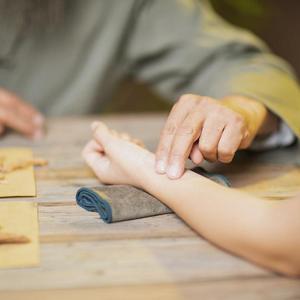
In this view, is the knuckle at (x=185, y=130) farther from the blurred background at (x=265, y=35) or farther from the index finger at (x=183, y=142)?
the blurred background at (x=265, y=35)

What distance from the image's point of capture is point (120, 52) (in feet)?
5.07

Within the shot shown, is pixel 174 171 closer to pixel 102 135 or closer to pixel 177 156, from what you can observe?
pixel 177 156

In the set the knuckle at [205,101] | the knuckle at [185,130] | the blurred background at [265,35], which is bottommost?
the blurred background at [265,35]

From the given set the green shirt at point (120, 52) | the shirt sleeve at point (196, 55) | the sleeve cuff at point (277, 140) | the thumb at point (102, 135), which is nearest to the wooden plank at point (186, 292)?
the thumb at point (102, 135)

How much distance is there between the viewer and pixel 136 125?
126cm

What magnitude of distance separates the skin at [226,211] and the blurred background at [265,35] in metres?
1.47

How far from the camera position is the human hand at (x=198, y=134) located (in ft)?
2.63

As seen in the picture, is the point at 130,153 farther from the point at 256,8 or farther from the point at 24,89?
the point at 256,8

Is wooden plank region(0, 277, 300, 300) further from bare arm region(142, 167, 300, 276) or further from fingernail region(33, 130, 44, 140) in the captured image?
fingernail region(33, 130, 44, 140)

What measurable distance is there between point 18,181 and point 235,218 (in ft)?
1.21

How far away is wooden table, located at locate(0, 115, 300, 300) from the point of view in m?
0.60

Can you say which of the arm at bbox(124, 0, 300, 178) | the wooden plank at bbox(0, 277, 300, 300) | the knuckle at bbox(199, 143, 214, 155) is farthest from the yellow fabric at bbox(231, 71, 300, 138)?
the wooden plank at bbox(0, 277, 300, 300)

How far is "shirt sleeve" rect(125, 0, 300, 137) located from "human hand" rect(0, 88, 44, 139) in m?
0.37

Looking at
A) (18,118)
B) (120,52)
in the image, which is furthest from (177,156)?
(120,52)
